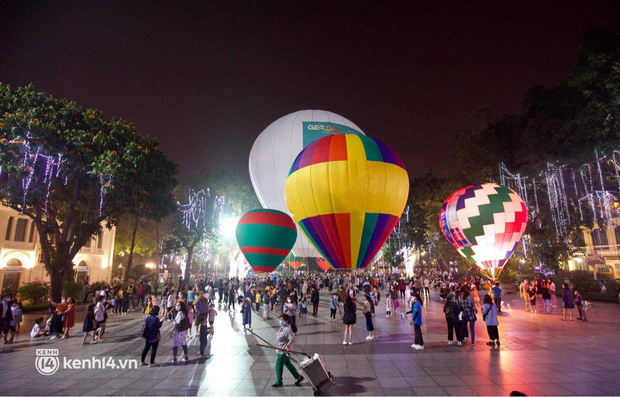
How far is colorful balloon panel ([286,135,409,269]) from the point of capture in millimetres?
12836

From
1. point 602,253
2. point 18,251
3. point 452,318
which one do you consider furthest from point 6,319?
point 602,253

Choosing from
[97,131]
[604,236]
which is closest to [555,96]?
[97,131]

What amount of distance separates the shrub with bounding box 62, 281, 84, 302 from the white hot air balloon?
52.7 feet

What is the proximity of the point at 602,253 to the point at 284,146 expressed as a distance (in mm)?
46047

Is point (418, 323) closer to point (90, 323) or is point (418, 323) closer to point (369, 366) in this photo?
point (369, 366)

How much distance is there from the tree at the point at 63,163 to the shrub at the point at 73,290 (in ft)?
2.67

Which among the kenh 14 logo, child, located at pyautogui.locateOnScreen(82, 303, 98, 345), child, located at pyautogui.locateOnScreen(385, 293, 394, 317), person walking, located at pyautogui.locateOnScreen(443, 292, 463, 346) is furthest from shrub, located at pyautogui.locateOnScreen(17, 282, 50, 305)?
person walking, located at pyautogui.locateOnScreen(443, 292, 463, 346)

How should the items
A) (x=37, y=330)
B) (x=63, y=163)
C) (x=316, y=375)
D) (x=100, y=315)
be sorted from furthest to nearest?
1. (x=63, y=163)
2. (x=37, y=330)
3. (x=100, y=315)
4. (x=316, y=375)

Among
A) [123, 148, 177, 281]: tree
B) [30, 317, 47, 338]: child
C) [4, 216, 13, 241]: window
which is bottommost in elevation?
[30, 317, 47, 338]: child

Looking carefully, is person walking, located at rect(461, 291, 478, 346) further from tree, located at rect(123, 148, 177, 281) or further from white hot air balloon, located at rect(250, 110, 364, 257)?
tree, located at rect(123, 148, 177, 281)

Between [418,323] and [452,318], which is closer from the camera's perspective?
[418,323]

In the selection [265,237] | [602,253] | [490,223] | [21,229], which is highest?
[21,229]

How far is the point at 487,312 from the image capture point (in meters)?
9.59

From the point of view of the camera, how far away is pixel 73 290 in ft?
77.1
